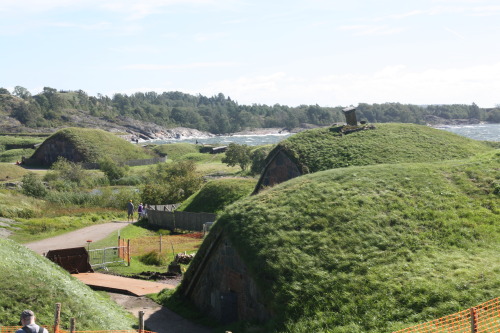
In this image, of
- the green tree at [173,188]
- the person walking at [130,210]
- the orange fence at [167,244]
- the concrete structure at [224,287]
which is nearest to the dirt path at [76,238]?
the person walking at [130,210]

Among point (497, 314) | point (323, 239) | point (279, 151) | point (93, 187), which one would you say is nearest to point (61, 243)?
point (279, 151)

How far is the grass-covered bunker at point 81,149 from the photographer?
112m

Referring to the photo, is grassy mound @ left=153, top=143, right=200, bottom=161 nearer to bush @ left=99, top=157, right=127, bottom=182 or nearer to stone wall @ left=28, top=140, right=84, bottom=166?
stone wall @ left=28, top=140, right=84, bottom=166

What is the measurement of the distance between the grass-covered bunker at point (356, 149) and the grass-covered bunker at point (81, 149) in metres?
70.3

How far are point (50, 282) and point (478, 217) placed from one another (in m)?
15.6

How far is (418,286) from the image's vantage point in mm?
16484

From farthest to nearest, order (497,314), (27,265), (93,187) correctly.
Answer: (93,187) < (27,265) < (497,314)

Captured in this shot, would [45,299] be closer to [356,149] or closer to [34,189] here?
[356,149]

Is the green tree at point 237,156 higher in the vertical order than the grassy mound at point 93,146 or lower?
lower

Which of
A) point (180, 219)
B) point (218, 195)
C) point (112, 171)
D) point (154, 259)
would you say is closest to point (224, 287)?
point (154, 259)

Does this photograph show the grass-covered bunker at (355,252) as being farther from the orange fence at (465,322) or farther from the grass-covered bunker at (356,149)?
the grass-covered bunker at (356,149)

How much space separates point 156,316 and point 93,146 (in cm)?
9979

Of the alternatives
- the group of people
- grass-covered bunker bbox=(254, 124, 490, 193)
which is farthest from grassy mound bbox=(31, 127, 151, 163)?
grass-covered bunker bbox=(254, 124, 490, 193)

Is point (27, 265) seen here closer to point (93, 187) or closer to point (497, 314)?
Answer: point (497, 314)
